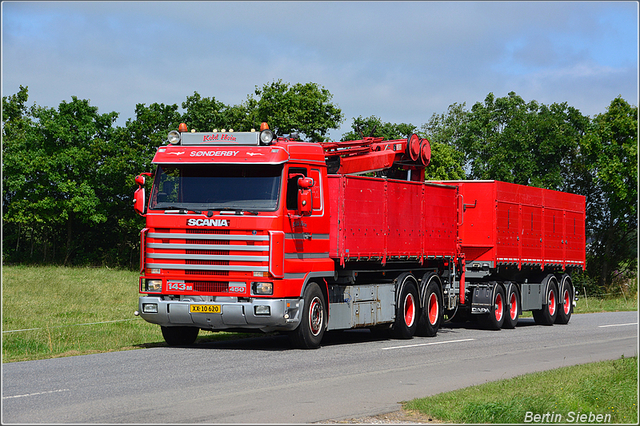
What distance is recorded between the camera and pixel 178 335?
15758 millimetres

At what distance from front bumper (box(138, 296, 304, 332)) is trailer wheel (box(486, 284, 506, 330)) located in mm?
8688

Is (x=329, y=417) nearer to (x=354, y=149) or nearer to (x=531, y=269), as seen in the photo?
(x=354, y=149)

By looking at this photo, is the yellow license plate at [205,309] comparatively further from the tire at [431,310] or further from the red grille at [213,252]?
the tire at [431,310]

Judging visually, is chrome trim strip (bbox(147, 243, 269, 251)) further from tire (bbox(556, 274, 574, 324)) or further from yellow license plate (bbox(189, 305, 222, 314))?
tire (bbox(556, 274, 574, 324))

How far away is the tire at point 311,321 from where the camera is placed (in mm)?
14805

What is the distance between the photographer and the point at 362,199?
1659 centimetres

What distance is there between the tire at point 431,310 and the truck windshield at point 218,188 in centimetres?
633

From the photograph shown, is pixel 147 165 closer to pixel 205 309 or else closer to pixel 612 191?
pixel 612 191

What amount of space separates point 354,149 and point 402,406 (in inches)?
394

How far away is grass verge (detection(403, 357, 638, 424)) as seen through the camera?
332 inches

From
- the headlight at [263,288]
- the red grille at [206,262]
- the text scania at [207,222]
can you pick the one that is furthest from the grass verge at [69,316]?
the headlight at [263,288]

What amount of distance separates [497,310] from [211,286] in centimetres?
1057

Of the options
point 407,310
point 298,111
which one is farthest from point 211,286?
point 298,111

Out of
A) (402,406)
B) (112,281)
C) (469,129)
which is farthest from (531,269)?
(469,129)
